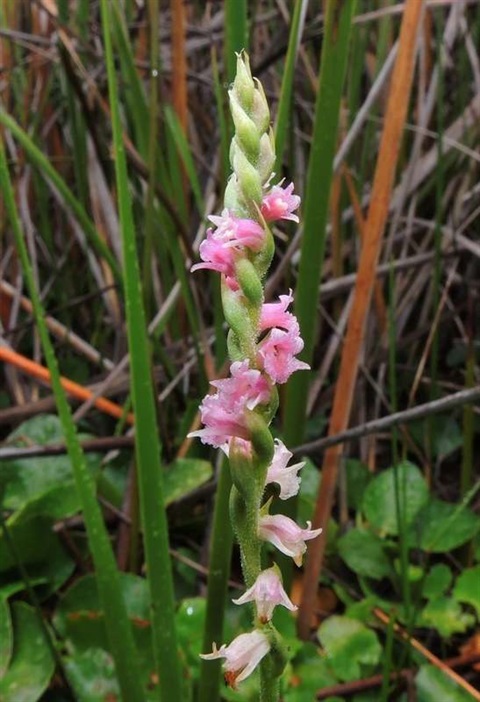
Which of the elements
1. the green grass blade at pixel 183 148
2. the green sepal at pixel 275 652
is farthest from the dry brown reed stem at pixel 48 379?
the green sepal at pixel 275 652

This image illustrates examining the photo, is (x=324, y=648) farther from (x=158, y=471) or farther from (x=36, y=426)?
(x=36, y=426)

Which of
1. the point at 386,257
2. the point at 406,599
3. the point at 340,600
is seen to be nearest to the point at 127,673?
the point at 406,599

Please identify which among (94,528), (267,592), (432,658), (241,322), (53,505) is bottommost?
(432,658)

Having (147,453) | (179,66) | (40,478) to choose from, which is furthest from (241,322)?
(179,66)

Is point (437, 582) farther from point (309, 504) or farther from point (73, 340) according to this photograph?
point (73, 340)

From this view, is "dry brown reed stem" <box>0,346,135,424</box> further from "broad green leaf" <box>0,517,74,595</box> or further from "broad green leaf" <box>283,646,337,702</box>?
"broad green leaf" <box>283,646,337,702</box>
